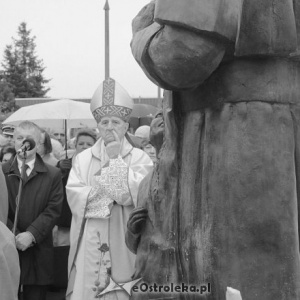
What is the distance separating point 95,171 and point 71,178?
19cm

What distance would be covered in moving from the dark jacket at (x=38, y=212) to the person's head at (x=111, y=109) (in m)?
0.74

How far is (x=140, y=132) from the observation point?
30.6 ft

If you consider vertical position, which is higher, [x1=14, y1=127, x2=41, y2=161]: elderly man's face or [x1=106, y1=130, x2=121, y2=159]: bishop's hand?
[x1=14, y1=127, x2=41, y2=161]: elderly man's face

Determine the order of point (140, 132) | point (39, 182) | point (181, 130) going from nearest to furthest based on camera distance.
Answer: point (181, 130) < point (39, 182) < point (140, 132)

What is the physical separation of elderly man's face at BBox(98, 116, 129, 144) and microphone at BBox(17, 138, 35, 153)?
0.75 meters

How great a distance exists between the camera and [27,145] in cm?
564

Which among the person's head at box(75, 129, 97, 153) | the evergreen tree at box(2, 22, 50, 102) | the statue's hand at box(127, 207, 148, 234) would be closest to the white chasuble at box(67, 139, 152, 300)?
the person's head at box(75, 129, 97, 153)

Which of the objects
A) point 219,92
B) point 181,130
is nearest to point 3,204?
point 181,130

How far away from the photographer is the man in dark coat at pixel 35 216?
5.49m

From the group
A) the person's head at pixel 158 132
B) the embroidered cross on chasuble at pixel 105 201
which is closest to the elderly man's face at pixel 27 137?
the embroidered cross on chasuble at pixel 105 201

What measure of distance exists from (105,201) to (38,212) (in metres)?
0.96

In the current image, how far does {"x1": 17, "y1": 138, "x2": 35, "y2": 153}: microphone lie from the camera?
5.61 metres

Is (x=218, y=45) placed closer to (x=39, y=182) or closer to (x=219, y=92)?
(x=219, y=92)

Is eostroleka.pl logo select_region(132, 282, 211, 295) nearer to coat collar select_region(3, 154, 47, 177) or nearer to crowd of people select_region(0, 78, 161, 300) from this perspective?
crowd of people select_region(0, 78, 161, 300)
